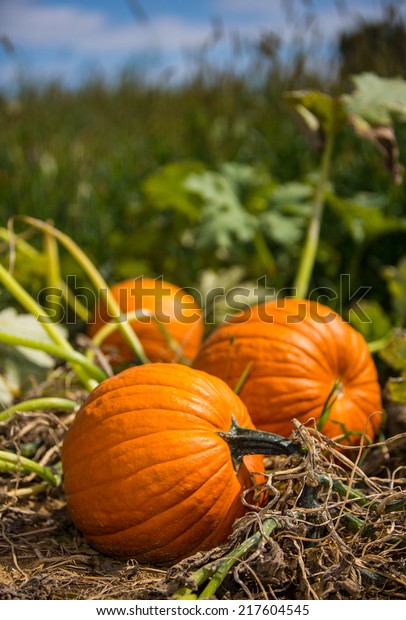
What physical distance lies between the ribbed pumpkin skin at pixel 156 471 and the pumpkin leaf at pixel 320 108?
1.32 metres

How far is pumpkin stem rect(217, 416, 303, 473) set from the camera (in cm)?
155

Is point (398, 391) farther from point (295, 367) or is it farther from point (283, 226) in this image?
point (283, 226)

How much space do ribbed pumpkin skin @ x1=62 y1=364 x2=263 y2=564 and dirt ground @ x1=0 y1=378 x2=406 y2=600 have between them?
0.22 feet

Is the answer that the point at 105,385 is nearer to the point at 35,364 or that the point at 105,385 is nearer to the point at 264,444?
the point at 264,444

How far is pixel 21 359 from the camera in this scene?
2.48 metres

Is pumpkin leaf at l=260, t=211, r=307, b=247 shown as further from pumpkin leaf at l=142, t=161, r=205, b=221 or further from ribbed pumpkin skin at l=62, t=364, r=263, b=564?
ribbed pumpkin skin at l=62, t=364, r=263, b=564

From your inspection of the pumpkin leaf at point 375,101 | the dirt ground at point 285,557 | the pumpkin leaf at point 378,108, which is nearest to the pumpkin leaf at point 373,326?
the pumpkin leaf at point 378,108

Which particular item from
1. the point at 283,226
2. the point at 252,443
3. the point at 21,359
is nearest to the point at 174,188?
the point at 283,226

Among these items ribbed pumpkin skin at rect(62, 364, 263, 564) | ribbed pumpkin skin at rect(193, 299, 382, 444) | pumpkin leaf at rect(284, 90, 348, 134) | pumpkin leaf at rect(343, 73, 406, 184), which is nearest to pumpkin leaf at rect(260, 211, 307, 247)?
pumpkin leaf at rect(284, 90, 348, 134)

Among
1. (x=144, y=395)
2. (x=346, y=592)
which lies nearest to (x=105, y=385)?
(x=144, y=395)

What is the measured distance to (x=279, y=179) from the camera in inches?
160

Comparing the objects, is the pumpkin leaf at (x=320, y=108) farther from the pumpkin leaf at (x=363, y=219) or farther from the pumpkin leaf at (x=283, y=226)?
the pumpkin leaf at (x=283, y=226)

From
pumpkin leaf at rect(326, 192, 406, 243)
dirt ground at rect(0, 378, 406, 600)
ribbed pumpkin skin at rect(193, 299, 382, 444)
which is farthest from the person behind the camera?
pumpkin leaf at rect(326, 192, 406, 243)

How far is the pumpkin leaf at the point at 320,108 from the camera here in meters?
2.57
